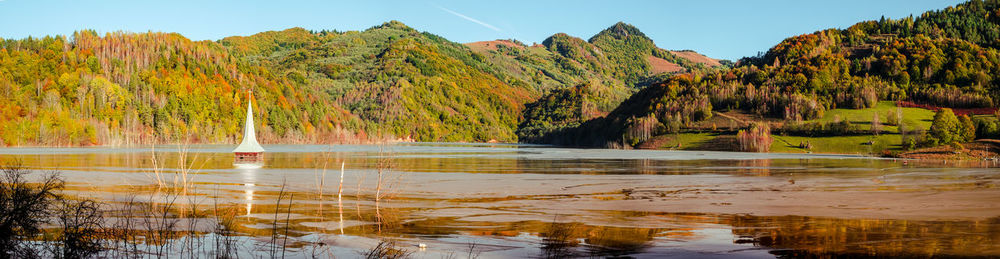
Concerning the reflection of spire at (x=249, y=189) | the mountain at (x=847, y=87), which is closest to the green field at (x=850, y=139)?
the mountain at (x=847, y=87)

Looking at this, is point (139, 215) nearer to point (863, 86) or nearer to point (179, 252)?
point (179, 252)

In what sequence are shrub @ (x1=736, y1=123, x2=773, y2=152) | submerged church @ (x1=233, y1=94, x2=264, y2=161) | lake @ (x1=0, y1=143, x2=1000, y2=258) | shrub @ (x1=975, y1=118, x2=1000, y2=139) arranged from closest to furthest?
lake @ (x1=0, y1=143, x2=1000, y2=258) < submerged church @ (x1=233, y1=94, x2=264, y2=161) < shrub @ (x1=975, y1=118, x2=1000, y2=139) < shrub @ (x1=736, y1=123, x2=773, y2=152)

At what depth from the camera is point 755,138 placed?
477 ft

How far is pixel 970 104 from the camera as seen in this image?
153 metres

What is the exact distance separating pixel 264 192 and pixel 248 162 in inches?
1296

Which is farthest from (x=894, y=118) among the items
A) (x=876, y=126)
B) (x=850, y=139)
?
(x=850, y=139)

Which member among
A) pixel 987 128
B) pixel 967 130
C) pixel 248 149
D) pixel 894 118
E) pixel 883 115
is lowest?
pixel 248 149

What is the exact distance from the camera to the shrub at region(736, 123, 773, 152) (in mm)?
141625

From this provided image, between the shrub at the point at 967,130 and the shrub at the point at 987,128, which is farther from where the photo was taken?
the shrub at the point at 987,128

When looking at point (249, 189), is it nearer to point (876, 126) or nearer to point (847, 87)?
point (876, 126)

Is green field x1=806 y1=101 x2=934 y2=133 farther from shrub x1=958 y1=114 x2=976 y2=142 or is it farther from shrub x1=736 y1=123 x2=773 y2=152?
shrub x1=958 y1=114 x2=976 y2=142

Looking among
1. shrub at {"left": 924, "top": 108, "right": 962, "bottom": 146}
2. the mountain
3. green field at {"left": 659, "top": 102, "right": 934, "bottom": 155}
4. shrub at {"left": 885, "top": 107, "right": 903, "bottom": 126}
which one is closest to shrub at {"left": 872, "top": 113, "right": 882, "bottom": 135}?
green field at {"left": 659, "top": 102, "right": 934, "bottom": 155}

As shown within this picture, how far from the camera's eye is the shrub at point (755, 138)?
141625 millimetres

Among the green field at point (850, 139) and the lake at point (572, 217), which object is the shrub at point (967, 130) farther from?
the lake at point (572, 217)
